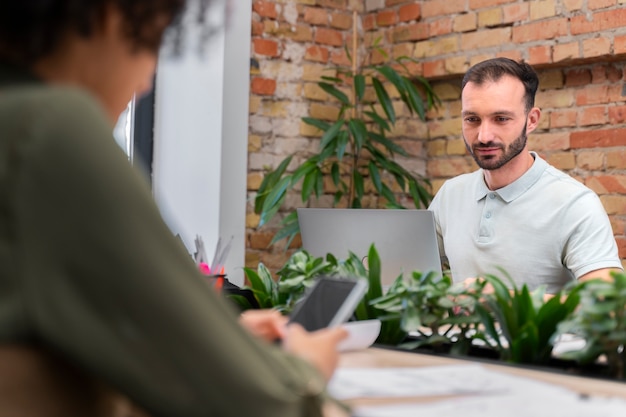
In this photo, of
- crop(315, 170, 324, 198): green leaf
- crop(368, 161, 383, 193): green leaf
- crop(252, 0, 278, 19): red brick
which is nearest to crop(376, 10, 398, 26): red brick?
crop(252, 0, 278, 19): red brick

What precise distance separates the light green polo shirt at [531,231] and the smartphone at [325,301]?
143cm

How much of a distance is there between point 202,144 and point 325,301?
2666 mm

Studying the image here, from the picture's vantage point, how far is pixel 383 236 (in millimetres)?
2186

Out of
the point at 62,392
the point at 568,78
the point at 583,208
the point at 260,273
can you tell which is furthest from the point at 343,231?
the point at 568,78

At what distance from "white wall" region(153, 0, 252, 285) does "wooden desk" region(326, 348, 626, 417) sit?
241 centimetres

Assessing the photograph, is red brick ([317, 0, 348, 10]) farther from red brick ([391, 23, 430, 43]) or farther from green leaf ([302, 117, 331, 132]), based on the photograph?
green leaf ([302, 117, 331, 132])

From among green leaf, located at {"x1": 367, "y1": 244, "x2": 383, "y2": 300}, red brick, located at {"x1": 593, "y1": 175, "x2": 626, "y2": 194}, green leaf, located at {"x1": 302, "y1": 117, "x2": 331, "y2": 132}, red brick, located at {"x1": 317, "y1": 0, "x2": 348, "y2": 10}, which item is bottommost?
green leaf, located at {"x1": 367, "y1": 244, "x2": 383, "y2": 300}

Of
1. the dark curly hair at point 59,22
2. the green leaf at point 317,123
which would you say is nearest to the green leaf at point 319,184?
the green leaf at point 317,123

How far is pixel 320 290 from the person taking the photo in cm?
127

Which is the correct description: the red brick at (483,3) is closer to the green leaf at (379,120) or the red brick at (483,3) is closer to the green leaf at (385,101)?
the green leaf at (385,101)

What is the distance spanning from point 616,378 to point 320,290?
462 mm

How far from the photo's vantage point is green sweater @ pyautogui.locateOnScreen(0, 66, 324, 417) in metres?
0.61

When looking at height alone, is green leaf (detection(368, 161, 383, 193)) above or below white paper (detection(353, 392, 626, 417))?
above

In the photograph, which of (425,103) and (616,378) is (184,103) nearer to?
(425,103)
